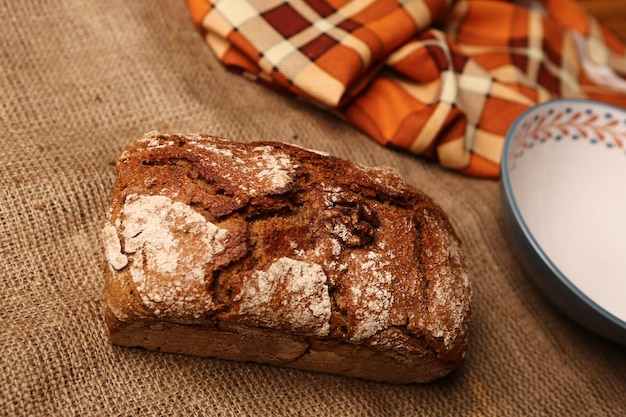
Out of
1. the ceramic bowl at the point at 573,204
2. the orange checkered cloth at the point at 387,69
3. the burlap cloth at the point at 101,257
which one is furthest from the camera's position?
the orange checkered cloth at the point at 387,69

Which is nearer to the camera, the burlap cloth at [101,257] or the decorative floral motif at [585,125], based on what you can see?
the burlap cloth at [101,257]

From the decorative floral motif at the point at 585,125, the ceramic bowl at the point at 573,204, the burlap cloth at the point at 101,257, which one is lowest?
the burlap cloth at the point at 101,257

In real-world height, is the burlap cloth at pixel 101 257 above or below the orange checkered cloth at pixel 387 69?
below

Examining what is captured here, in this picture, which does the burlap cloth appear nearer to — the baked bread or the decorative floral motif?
the baked bread

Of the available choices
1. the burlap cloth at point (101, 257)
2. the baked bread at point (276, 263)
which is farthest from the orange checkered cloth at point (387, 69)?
the baked bread at point (276, 263)

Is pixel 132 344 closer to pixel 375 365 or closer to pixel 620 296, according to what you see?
pixel 375 365

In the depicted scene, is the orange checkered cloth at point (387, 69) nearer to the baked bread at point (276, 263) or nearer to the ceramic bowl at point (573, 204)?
the ceramic bowl at point (573, 204)

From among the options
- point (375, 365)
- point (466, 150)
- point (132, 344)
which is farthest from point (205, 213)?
point (466, 150)
